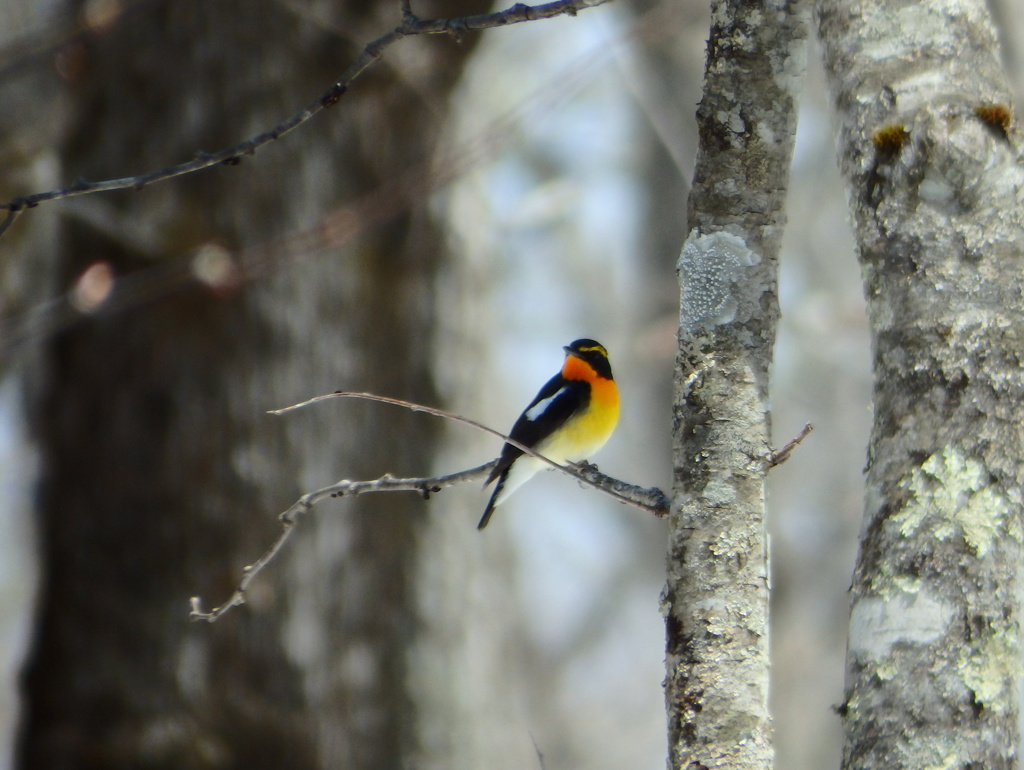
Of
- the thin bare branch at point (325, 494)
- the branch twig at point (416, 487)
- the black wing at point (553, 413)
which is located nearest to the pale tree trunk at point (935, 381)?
the branch twig at point (416, 487)

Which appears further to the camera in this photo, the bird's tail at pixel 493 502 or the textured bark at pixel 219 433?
the bird's tail at pixel 493 502

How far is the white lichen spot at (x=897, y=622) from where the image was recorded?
1.30 m

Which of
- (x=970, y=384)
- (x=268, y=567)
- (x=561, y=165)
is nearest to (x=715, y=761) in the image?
(x=970, y=384)

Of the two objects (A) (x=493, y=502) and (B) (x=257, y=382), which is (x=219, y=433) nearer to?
(B) (x=257, y=382)

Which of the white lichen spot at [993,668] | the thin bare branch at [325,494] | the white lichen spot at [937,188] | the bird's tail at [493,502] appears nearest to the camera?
the white lichen spot at [993,668]

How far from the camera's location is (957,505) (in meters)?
1.35

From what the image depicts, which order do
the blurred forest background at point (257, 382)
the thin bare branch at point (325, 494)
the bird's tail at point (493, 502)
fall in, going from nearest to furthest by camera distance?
the thin bare branch at point (325, 494) < the blurred forest background at point (257, 382) < the bird's tail at point (493, 502)

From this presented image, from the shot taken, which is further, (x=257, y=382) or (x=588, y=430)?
(x=588, y=430)

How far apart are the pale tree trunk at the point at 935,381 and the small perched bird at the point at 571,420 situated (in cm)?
307

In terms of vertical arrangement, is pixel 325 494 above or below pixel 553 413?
below

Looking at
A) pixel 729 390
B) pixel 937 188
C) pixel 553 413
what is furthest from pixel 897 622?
pixel 553 413

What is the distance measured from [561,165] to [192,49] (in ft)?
35.2

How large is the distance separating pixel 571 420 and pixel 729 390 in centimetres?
308

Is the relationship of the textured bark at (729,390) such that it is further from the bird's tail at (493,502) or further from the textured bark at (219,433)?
the bird's tail at (493,502)
